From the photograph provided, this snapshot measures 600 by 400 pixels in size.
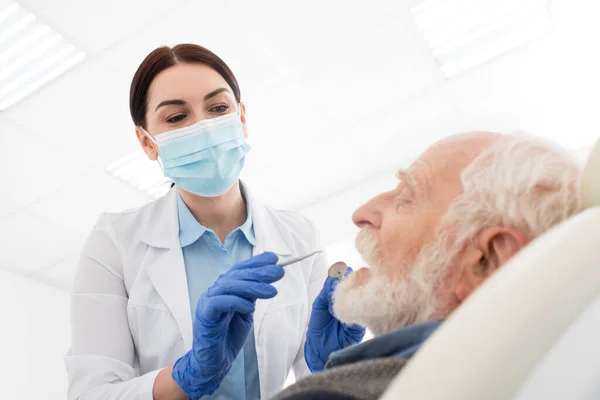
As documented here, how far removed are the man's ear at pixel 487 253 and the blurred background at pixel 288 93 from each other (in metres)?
2.02

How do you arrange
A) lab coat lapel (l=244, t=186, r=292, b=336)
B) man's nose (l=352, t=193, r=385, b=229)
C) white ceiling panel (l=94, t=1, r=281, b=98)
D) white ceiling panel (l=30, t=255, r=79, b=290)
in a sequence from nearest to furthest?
1. man's nose (l=352, t=193, r=385, b=229)
2. lab coat lapel (l=244, t=186, r=292, b=336)
3. white ceiling panel (l=94, t=1, r=281, b=98)
4. white ceiling panel (l=30, t=255, r=79, b=290)

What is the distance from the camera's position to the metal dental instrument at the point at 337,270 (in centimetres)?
116

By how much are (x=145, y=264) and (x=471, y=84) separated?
268cm

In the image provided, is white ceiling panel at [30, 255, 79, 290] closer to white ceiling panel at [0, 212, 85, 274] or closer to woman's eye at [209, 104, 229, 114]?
white ceiling panel at [0, 212, 85, 274]

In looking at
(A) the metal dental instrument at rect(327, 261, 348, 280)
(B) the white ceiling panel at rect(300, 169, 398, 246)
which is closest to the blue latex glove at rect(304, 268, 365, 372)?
(A) the metal dental instrument at rect(327, 261, 348, 280)

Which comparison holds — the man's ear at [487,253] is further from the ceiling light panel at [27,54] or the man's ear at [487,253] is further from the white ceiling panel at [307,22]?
the ceiling light panel at [27,54]

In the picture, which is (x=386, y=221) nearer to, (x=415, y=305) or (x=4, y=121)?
(x=415, y=305)

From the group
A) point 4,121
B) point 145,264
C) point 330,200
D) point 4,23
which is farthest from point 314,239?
point 330,200

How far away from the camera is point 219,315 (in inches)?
44.0

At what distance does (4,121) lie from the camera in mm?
2957

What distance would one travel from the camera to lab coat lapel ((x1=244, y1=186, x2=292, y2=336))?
141cm

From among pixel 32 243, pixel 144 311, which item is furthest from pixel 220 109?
pixel 32 243

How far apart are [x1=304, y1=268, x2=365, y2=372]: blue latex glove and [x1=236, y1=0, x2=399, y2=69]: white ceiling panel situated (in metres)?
1.73

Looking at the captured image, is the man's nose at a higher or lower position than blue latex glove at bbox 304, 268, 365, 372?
higher
